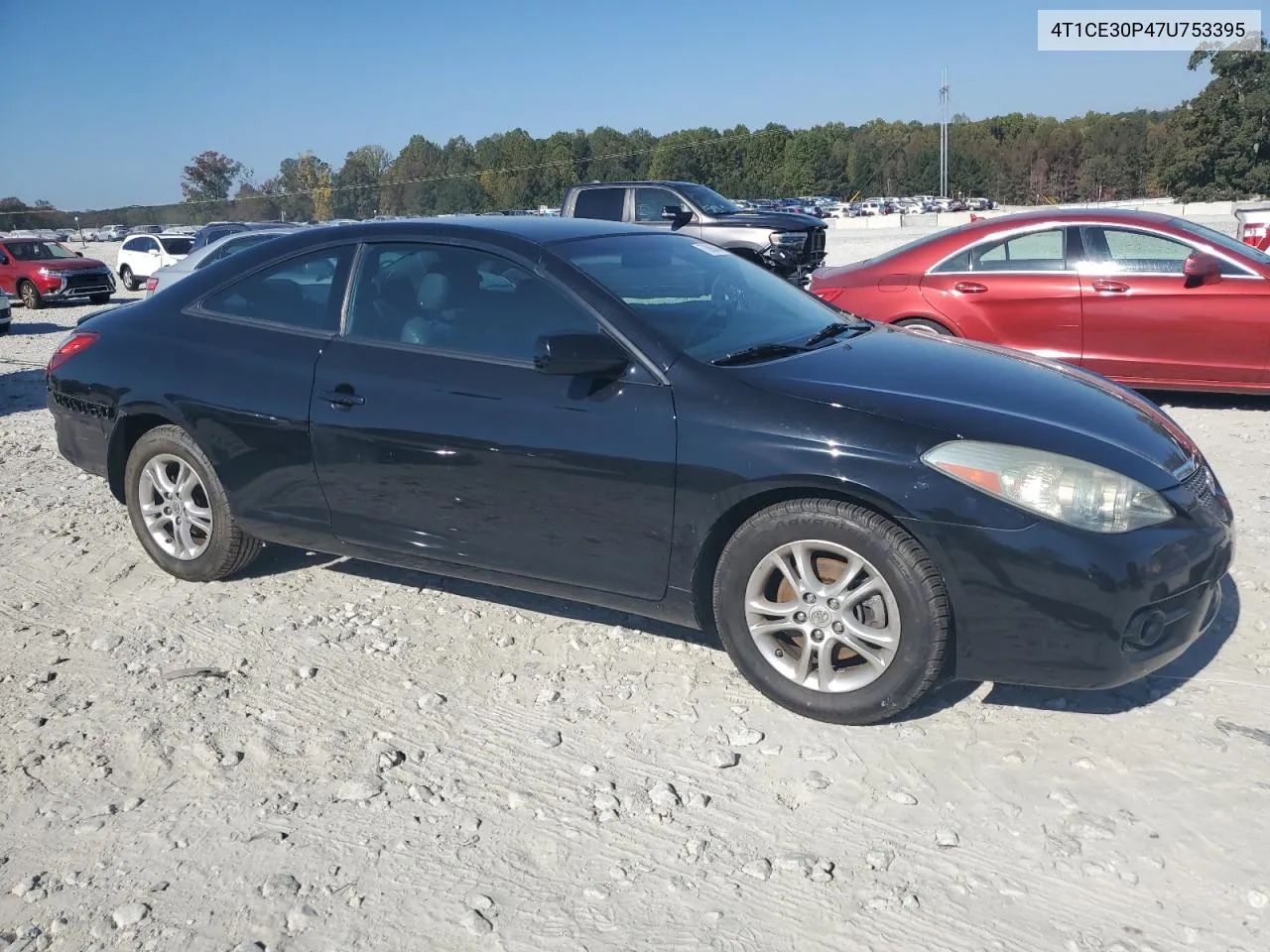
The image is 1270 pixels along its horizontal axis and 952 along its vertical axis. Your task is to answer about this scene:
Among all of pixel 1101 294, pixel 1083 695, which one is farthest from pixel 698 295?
pixel 1101 294

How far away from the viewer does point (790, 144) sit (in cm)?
10700

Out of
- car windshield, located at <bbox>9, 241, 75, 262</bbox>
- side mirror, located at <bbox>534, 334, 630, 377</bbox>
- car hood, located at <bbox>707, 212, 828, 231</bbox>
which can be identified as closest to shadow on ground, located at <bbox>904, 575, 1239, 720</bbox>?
side mirror, located at <bbox>534, 334, 630, 377</bbox>

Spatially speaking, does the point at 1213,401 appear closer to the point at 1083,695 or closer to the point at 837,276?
the point at 837,276

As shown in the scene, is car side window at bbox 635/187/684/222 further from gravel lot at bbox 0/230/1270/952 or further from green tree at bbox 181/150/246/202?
green tree at bbox 181/150/246/202

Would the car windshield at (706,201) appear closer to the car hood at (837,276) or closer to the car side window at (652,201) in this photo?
the car side window at (652,201)

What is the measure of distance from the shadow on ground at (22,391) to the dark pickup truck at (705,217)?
24.9 feet

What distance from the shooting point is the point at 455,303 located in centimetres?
425

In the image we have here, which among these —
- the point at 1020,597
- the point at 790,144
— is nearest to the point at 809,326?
the point at 1020,597

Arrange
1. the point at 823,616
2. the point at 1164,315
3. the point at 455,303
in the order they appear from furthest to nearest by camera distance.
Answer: the point at 1164,315, the point at 455,303, the point at 823,616

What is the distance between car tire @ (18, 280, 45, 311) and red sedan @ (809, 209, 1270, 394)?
66.5 feet

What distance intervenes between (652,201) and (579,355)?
13714mm

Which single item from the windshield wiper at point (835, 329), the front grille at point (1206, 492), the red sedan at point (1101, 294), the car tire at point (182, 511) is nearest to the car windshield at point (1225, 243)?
the red sedan at point (1101, 294)

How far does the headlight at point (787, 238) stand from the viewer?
16109 millimetres

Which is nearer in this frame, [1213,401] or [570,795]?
[570,795]
